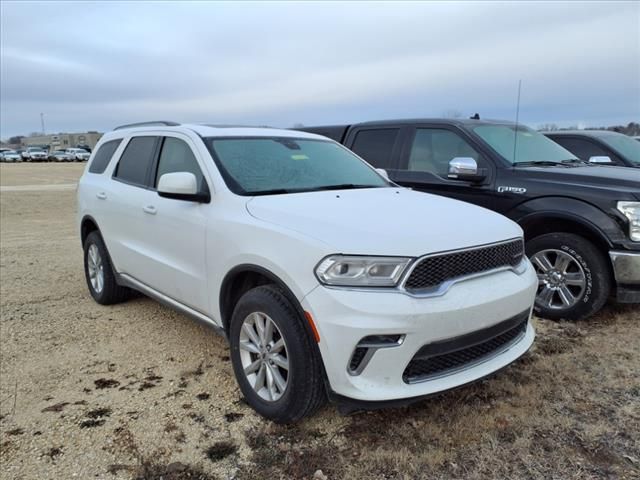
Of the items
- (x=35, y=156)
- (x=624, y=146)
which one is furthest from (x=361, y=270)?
(x=35, y=156)

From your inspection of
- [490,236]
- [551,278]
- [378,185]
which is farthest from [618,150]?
[490,236]

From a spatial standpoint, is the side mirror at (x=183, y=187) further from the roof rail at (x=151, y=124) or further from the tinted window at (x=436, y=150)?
the tinted window at (x=436, y=150)

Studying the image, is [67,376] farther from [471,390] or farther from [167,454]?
[471,390]

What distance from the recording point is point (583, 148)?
312 inches

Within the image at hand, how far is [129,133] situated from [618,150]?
6.89 meters

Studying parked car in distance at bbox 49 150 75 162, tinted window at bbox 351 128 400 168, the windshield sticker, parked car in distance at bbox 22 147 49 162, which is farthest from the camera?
parked car in distance at bbox 22 147 49 162

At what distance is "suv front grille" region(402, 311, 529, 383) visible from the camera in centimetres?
269

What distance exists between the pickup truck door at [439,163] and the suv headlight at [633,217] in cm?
119

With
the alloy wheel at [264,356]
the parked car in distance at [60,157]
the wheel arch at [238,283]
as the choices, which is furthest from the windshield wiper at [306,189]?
the parked car in distance at [60,157]

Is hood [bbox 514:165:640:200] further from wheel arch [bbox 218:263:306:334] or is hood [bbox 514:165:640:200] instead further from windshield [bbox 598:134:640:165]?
wheel arch [bbox 218:263:306:334]

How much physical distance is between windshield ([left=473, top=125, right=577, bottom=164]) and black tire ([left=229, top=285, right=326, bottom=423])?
344 cm

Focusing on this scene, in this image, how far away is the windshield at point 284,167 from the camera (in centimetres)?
359

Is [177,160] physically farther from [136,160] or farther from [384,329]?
[384,329]

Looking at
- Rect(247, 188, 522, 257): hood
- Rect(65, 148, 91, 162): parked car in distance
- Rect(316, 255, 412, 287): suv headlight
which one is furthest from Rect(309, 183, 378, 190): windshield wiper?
Rect(65, 148, 91, 162): parked car in distance
